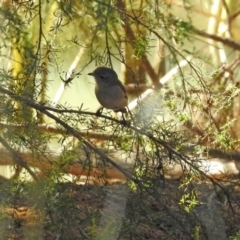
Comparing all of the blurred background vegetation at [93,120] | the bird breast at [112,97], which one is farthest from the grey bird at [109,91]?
the blurred background vegetation at [93,120]

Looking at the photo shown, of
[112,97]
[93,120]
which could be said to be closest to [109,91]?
[112,97]

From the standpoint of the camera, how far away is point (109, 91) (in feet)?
10.5

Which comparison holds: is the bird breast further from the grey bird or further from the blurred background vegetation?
the blurred background vegetation

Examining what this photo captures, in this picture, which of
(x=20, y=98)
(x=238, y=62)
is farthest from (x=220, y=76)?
(x=20, y=98)

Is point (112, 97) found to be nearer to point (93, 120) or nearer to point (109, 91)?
point (109, 91)

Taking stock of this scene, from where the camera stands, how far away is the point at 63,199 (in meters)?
2.73

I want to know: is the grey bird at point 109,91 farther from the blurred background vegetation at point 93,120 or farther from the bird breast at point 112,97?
the blurred background vegetation at point 93,120

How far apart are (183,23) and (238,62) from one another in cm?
217

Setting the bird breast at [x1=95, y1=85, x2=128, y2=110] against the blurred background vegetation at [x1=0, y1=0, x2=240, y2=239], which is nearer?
the blurred background vegetation at [x1=0, y1=0, x2=240, y2=239]

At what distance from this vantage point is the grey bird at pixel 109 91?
3162mm

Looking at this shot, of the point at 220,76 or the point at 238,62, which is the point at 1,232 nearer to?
the point at 220,76

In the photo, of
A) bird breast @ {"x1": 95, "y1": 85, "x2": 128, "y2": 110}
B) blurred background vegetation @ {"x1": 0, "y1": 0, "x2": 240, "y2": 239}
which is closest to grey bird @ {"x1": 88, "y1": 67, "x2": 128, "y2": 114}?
bird breast @ {"x1": 95, "y1": 85, "x2": 128, "y2": 110}

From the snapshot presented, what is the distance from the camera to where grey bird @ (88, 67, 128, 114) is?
10.4ft

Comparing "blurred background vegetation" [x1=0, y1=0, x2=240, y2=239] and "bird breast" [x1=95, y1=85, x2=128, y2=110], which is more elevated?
"bird breast" [x1=95, y1=85, x2=128, y2=110]
